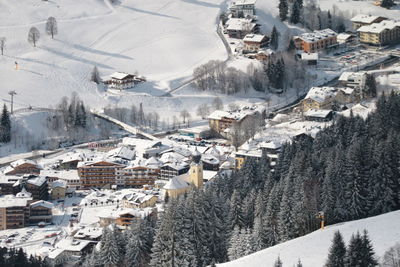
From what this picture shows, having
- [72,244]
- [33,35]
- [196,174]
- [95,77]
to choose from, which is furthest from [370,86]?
[33,35]

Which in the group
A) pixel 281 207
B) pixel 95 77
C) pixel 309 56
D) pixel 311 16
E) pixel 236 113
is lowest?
pixel 236 113

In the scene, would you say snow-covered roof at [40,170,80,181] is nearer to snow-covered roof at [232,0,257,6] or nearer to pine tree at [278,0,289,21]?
snow-covered roof at [232,0,257,6]

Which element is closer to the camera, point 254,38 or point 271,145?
point 271,145

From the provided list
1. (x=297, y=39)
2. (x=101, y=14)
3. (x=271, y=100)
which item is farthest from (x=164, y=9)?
(x=271, y=100)

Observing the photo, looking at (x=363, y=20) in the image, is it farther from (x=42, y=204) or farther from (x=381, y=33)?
(x=42, y=204)

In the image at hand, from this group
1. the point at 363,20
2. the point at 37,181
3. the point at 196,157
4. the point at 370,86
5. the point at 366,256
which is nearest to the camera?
the point at 366,256

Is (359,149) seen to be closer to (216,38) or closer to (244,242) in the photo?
(244,242)

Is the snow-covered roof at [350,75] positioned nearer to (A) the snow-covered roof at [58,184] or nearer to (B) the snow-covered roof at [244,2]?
(B) the snow-covered roof at [244,2]

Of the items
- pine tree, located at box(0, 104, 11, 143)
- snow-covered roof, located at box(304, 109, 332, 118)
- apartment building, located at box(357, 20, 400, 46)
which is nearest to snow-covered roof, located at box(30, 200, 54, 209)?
pine tree, located at box(0, 104, 11, 143)
